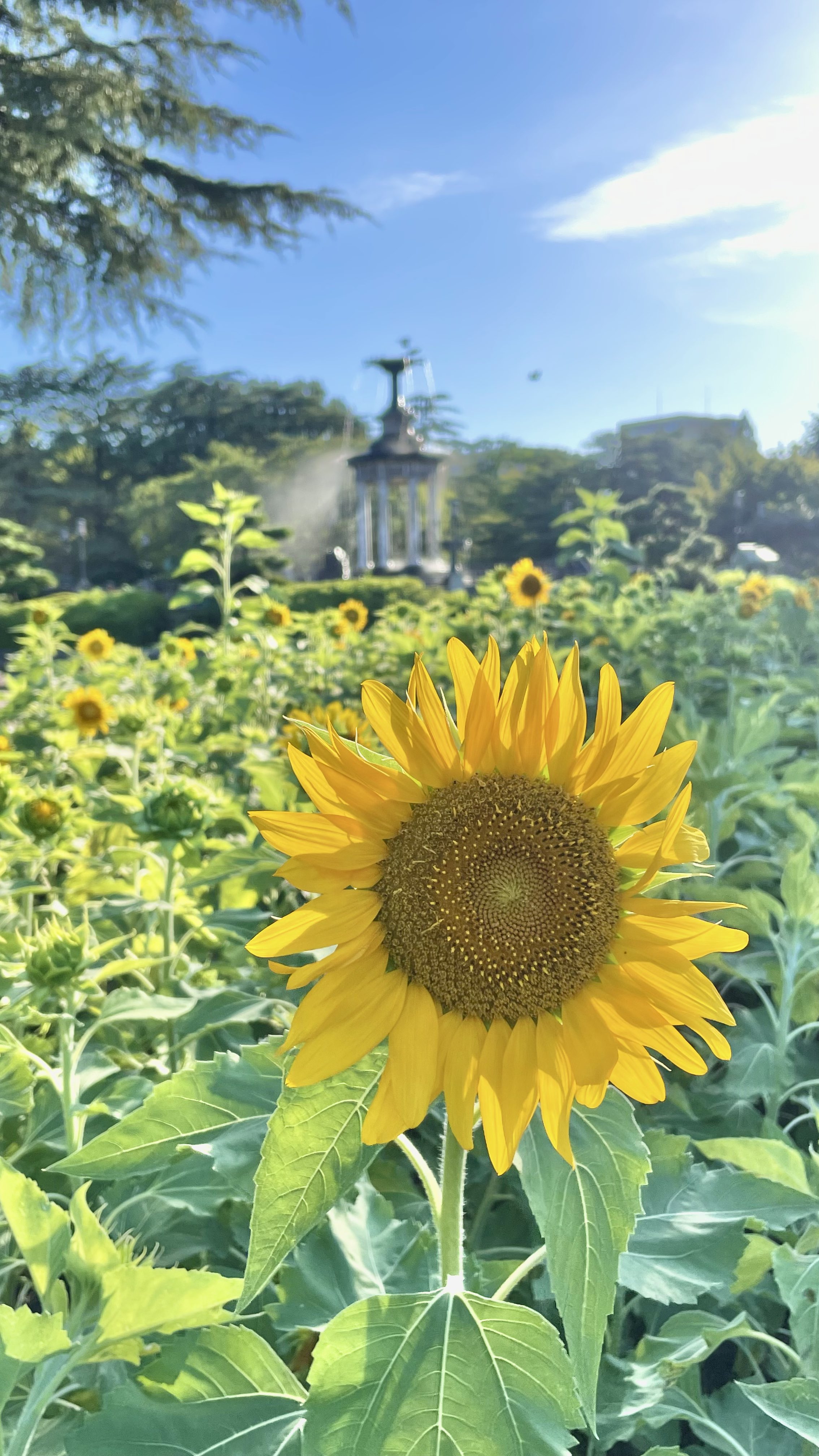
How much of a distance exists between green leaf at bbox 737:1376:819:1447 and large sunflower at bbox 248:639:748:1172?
0.42 metres

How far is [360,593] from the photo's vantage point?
18484mm

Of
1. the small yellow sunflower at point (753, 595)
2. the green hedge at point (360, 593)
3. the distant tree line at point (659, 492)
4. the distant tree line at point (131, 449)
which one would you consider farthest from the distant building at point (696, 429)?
the small yellow sunflower at point (753, 595)

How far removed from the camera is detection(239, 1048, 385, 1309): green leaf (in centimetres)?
75

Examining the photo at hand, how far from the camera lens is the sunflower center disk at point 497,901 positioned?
2.76 ft

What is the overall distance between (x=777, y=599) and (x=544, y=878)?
647 centimetres

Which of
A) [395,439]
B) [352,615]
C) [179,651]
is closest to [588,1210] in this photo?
[179,651]

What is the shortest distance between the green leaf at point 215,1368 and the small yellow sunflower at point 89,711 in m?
2.52

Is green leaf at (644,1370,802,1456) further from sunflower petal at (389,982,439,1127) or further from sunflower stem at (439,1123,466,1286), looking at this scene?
sunflower petal at (389,982,439,1127)

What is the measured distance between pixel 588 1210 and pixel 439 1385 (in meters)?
0.19

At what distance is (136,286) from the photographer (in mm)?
15438

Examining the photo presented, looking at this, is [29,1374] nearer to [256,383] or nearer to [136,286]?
[136,286]

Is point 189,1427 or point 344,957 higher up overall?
point 344,957

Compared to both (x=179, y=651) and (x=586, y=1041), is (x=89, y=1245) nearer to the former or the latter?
(x=586, y=1041)

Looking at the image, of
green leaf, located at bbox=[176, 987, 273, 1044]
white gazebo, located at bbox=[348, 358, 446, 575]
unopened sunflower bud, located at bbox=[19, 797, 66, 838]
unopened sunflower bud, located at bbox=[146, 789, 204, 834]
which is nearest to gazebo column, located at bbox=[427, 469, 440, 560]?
white gazebo, located at bbox=[348, 358, 446, 575]
